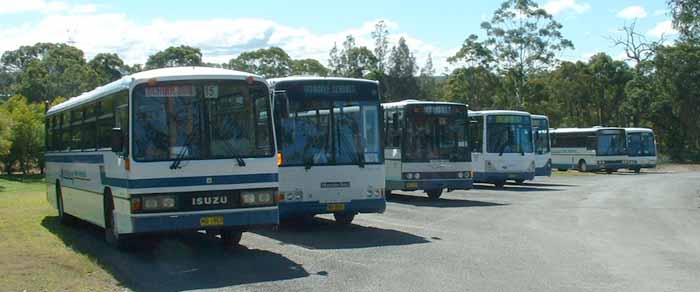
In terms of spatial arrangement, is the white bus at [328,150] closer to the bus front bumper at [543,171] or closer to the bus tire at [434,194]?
the bus tire at [434,194]

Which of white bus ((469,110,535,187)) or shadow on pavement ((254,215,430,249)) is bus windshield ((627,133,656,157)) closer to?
white bus ((469,110,535,187))

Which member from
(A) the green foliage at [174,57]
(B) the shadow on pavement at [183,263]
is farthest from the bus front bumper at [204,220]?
(A) the green foliage at [174,57]

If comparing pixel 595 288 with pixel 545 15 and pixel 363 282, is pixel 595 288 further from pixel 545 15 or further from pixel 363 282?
pixel 545 15

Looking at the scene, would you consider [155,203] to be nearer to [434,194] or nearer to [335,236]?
[335,236]

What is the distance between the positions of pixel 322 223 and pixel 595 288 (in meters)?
9.23

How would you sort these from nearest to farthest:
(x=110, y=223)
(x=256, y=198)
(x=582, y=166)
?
(x=256, y=198)
(x=110, y=223)
(x=582, y=166)

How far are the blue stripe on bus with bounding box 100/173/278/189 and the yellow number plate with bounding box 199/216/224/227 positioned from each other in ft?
1.66

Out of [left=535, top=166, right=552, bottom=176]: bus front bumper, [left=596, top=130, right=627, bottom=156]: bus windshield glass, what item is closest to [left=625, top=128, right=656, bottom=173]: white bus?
[left=596, top=130, right=627, bottom=156]: bus windshield glass

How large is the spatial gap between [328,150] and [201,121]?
4.58 m

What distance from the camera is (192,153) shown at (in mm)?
12742

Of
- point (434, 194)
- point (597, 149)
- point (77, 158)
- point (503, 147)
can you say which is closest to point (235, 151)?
point (77, 158)

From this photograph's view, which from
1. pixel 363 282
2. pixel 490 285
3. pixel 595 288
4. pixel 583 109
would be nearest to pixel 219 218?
pixel 363 282

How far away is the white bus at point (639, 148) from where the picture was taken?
2154 inches

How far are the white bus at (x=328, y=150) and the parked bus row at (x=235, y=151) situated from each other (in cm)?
2
